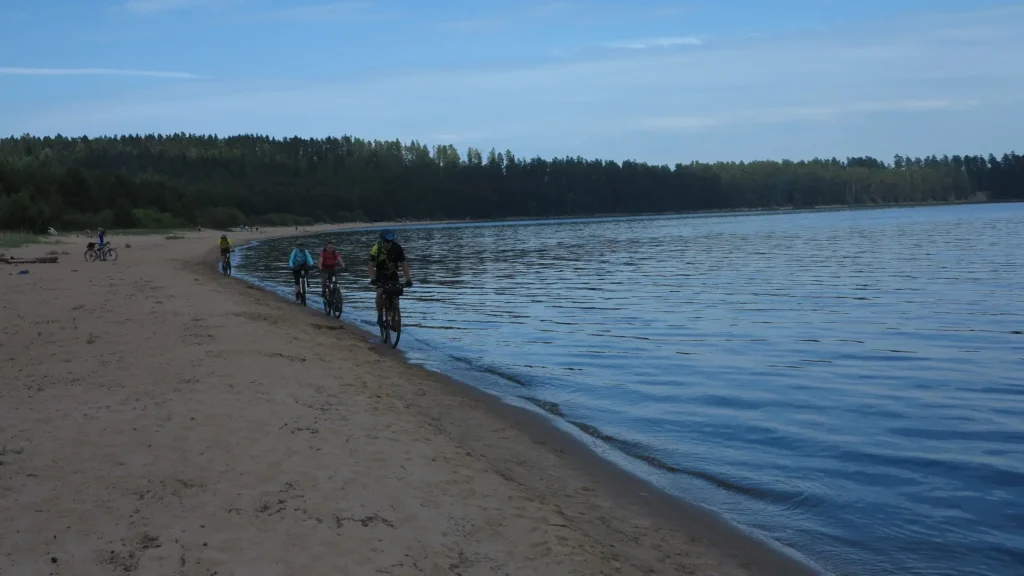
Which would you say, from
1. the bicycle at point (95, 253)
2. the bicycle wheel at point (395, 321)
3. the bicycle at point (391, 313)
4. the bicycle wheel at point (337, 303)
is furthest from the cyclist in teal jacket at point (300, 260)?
the bicycle at point (95, 253)

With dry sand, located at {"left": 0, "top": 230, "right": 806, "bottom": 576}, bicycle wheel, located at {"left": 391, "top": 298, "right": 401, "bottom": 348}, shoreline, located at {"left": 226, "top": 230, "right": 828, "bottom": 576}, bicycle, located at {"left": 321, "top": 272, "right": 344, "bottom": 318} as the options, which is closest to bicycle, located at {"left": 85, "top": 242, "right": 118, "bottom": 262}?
bicycle, located at {"left": 321, "top": 272, "right": 344, "bottom": 318}

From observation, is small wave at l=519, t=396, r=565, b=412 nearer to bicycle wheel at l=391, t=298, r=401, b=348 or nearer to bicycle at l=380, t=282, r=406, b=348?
bicycle at l=380, t=282, r=406, b=348

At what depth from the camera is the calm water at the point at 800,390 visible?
24.2ft

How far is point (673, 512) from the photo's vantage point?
7.48 meters

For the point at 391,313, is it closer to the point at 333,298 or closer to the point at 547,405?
the point at 333,298

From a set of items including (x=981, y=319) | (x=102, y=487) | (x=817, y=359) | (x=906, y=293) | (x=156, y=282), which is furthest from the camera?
(x=156, y=282)

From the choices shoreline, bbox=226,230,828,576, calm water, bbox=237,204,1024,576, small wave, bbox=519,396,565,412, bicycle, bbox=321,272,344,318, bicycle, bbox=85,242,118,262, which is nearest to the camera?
shoreline, bbox=226,230,828,576

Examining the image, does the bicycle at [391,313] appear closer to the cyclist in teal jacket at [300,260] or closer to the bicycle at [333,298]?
the bicycle at [333,298]

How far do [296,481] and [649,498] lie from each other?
315cm

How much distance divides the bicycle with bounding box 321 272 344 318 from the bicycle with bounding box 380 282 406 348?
5.16 metres

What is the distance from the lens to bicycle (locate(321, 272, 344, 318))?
75.6ft

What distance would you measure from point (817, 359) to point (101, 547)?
12708mm

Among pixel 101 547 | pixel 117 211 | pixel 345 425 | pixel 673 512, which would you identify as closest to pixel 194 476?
pixel 101 547

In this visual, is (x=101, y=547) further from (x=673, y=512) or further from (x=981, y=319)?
(x=981, y=319)
